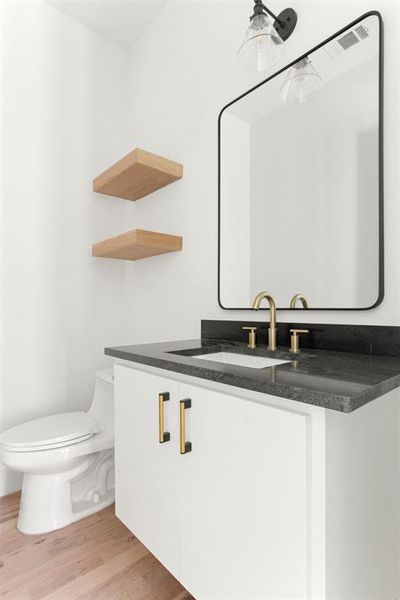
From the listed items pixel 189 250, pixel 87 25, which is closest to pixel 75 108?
pixel 87 25

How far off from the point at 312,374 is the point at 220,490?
389mm

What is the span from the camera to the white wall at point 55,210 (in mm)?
1895

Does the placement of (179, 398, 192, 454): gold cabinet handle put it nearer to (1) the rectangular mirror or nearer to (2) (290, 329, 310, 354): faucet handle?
(2) (290, 329, 310, 354): faucet handle

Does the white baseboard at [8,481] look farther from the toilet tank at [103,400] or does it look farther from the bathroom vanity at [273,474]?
the bathroom vanity at [273,474]

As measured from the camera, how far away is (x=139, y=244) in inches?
67.2

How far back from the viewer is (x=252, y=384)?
30.2 inches

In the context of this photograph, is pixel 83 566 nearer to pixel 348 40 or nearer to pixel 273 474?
pixel 273 474

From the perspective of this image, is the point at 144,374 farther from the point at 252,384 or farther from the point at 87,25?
the point at 87,25

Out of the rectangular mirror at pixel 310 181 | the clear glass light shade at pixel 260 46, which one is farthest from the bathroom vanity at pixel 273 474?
the clear glass light shade at pixel 260 46

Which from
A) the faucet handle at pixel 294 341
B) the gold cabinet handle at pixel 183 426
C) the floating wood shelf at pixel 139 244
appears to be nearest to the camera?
the gold cabinet handle at pixel 183 426

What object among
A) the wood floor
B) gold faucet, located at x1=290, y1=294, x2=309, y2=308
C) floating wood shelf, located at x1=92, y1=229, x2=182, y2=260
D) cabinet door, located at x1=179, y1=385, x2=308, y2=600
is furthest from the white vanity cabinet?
floating wood shelf, located at x1=92, y1=229, x2=182, y2=260

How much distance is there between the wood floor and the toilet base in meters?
0.04

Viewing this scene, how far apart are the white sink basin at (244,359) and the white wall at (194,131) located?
0.75 ft

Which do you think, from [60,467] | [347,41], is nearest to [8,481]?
[60,467]
